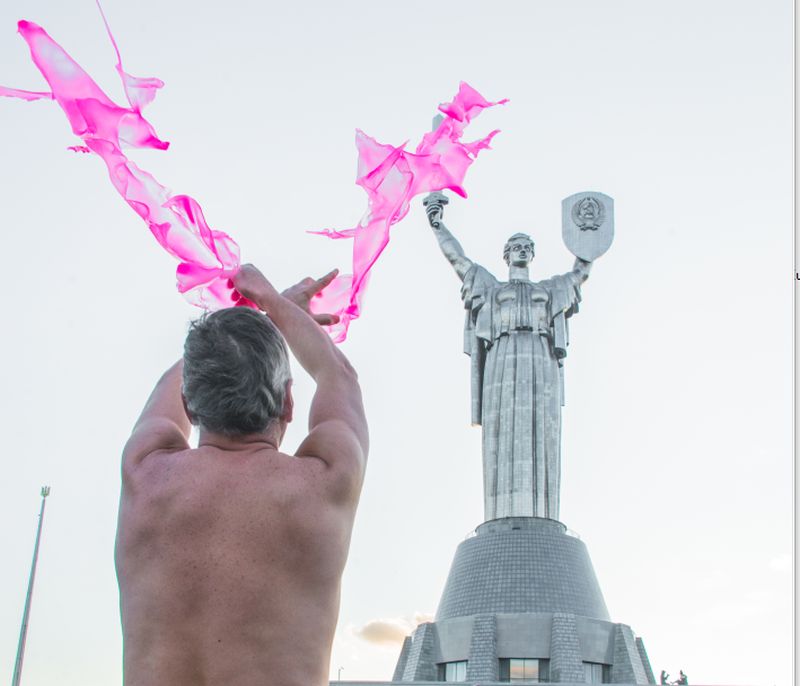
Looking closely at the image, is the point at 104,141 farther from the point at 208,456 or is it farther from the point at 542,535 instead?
the point at 542,535

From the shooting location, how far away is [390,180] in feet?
11.0

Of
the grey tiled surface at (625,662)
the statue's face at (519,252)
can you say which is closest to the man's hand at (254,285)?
the grey tiled surface at (625,662)

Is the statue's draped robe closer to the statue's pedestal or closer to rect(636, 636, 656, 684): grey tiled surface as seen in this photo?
the statue's pedestal

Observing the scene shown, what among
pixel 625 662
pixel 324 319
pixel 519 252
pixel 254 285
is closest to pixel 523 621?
pixel 625 662

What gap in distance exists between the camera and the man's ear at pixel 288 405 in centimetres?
225

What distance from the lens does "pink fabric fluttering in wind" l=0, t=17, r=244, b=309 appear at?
2.95 m

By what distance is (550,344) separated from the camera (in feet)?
76.2

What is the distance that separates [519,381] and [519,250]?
295cm

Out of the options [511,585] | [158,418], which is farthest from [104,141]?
[511,585]

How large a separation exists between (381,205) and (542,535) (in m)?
18.5

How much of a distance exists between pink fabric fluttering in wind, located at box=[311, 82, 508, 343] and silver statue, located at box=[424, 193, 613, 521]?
18.6 m

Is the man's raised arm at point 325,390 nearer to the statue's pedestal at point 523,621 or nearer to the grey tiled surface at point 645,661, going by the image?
the statue's pedestal at point 523,621

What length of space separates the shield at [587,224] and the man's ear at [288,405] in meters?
21.9

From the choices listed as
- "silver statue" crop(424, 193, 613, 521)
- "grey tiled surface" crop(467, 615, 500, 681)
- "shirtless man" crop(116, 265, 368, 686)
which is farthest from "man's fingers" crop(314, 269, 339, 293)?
"silver statue" crop(424, 193, 613, 521)
